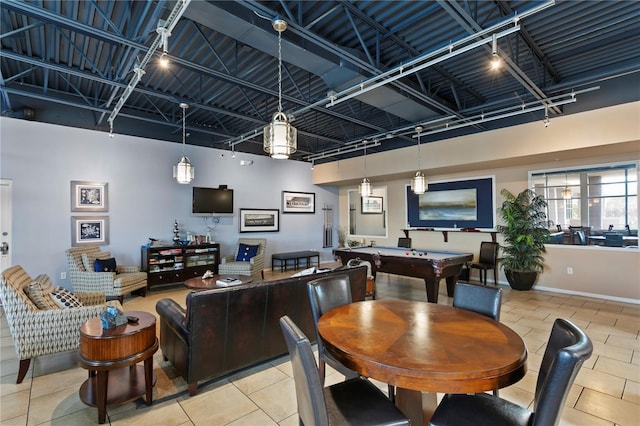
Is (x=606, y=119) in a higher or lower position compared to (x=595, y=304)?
higher

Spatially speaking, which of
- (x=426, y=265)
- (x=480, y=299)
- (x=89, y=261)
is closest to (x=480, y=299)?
(x=480, y=299)

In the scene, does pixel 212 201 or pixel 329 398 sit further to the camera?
pixel 212 201

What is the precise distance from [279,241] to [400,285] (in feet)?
12.2

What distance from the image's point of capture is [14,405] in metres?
2.41

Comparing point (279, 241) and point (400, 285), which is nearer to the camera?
point (400, 285)

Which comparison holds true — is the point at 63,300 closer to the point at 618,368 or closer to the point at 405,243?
the point at 618,368

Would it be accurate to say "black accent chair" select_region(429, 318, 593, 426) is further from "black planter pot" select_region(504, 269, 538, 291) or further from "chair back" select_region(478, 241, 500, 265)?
"chair back" select_region(478, 241, 500, 265)

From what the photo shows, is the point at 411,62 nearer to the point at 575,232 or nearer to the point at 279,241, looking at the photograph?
the point at 575,232

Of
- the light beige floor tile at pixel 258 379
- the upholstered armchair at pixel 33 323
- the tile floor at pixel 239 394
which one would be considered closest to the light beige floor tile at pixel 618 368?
the tile floor at pixel 239 394

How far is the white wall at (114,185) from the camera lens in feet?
17.1

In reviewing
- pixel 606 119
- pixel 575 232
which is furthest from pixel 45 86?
pixel 575 232

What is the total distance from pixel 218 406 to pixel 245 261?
470 cm

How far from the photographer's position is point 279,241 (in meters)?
8.73

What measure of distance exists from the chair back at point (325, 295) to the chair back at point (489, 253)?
16.6 feet
